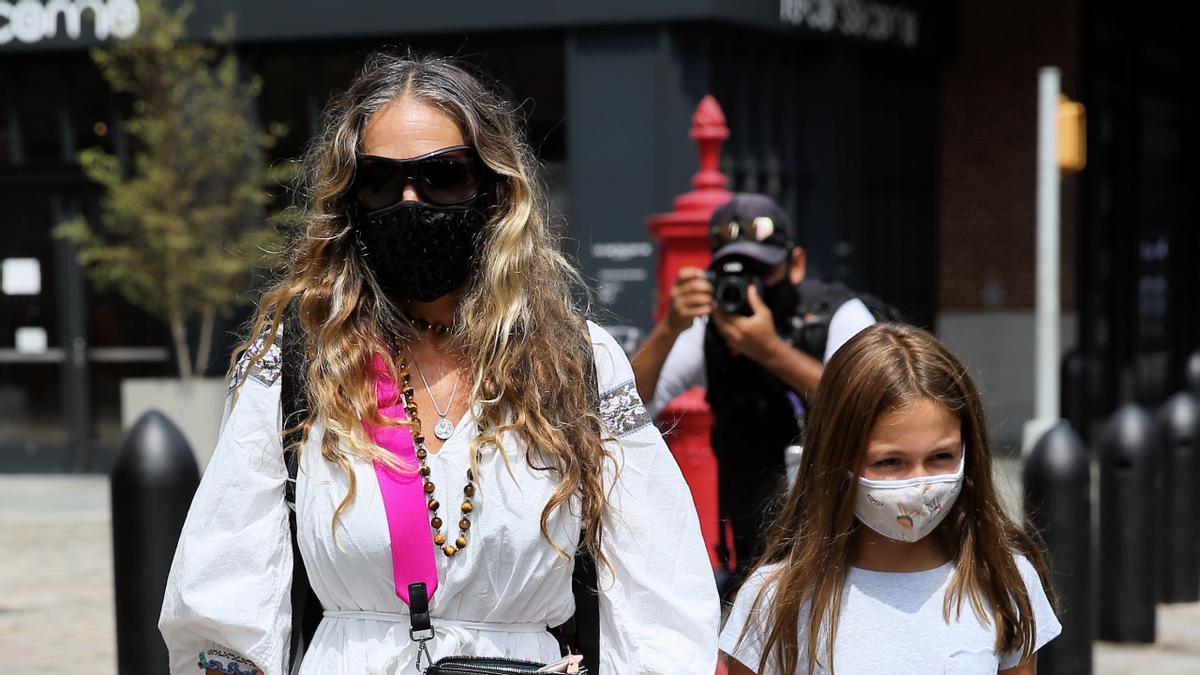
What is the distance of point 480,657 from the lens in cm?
239

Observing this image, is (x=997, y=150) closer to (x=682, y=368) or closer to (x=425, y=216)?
(x=682, y=368)

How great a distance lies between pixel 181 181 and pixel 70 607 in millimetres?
5705

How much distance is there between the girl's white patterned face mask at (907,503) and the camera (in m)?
2.77

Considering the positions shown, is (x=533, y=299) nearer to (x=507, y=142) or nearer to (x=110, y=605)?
(x=507, y=142)

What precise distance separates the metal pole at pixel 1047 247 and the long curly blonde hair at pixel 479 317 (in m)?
7.20

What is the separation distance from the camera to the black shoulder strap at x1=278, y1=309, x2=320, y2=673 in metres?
2.45

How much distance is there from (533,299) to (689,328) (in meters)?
2.05

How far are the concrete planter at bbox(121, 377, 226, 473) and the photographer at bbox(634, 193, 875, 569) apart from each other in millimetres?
9594

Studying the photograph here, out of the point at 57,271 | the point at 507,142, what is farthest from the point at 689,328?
the point at 57,271

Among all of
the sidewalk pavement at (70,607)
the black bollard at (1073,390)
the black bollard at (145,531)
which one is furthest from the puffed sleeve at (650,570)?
→ the black bollard at (1073,390)

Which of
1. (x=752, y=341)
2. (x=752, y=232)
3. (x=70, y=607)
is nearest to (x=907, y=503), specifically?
(x=752, y=341)

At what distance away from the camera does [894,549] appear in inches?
115

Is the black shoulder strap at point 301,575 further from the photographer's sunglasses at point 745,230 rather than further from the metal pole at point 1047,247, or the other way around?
the metal pole at point 1047,247

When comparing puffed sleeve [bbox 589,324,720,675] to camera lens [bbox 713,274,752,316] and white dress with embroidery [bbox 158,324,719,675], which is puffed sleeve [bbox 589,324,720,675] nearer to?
white dress with embroidery [bbox 158,324,719,675]
